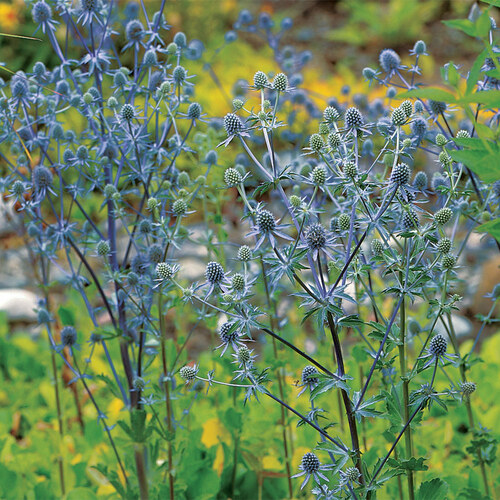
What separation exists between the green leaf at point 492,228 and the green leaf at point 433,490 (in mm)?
793

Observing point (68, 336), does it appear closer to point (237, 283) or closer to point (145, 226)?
point (145, 226)

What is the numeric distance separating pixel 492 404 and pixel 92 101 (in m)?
2.21

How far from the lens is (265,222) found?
1431 millimetres

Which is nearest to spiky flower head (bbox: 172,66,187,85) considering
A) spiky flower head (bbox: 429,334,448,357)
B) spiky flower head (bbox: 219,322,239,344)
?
spiky flower head (bbox: 219,322,239,344)

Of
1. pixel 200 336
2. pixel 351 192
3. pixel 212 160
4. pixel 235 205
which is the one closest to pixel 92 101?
pixel 212 160

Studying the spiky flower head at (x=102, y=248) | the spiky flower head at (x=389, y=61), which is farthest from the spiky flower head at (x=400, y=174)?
the spiky flower head at (x=102, y=248)

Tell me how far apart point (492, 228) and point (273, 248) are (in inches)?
17.3

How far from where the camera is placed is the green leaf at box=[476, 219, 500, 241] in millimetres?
1207

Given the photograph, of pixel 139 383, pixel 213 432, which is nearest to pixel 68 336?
pixel 139 383

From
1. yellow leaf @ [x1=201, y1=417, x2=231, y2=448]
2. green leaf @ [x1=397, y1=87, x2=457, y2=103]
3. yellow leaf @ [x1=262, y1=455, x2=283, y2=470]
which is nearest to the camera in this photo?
green leaf @ [x1=397, y1=87, x2=457, y2=103]

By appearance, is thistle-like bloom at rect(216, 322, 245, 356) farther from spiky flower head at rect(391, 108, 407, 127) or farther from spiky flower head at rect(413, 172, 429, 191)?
spiky flower head at rect(413, 172, 429, 191)

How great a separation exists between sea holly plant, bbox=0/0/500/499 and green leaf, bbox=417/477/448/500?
3 cm

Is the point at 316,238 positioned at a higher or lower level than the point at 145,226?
lower

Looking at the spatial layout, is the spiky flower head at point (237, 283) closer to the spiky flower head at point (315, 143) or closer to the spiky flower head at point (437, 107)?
the spiky flower head at point (315, 143)
